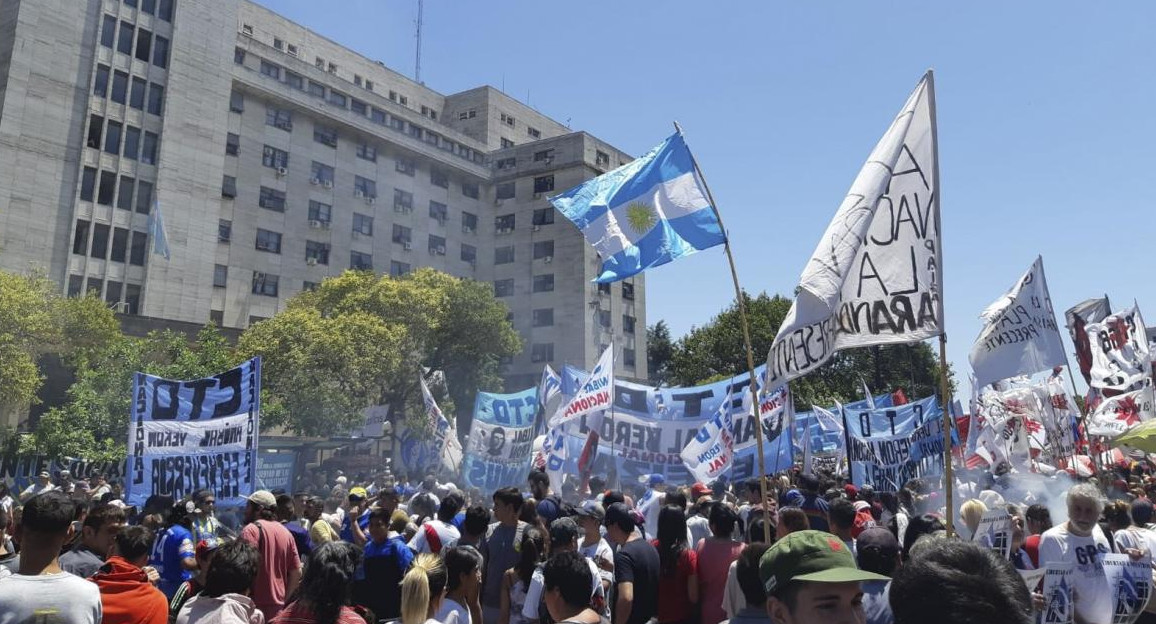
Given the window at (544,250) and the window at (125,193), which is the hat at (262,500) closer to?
the window at (125,193)

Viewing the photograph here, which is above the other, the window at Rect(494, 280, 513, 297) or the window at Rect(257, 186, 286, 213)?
the window at Rect(257, 186, 286, 213)

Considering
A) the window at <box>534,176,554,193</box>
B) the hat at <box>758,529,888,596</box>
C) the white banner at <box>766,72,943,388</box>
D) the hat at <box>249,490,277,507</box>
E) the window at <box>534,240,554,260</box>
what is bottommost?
the hat at <box>249,490,277,507</box>

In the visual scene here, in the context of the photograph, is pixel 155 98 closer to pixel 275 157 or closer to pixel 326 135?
pixel 275 157

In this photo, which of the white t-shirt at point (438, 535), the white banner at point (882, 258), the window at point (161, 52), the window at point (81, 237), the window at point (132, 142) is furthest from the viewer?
the window at point (161, 52)

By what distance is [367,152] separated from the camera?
60.6 metres

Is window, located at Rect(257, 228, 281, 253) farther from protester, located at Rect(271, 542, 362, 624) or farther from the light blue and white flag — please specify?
protester, located at Rect(271, 542, 362, 624)

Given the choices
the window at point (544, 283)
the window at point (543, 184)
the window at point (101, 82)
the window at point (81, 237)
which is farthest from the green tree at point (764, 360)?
the window at point (101, 82)

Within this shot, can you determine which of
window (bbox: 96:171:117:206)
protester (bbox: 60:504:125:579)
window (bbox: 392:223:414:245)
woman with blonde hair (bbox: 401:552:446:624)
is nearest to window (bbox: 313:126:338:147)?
window (bbox: 392:223:414:245)

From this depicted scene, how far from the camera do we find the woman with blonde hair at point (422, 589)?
4.30 metres

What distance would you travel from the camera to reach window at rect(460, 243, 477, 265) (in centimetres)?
6644

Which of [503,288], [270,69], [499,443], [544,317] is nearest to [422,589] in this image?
[499,443]

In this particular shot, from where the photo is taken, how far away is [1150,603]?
18.7 feet

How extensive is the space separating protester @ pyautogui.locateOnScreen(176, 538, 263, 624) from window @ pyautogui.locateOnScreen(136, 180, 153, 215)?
4727 cm

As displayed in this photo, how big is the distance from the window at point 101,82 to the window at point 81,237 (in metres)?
7.26
